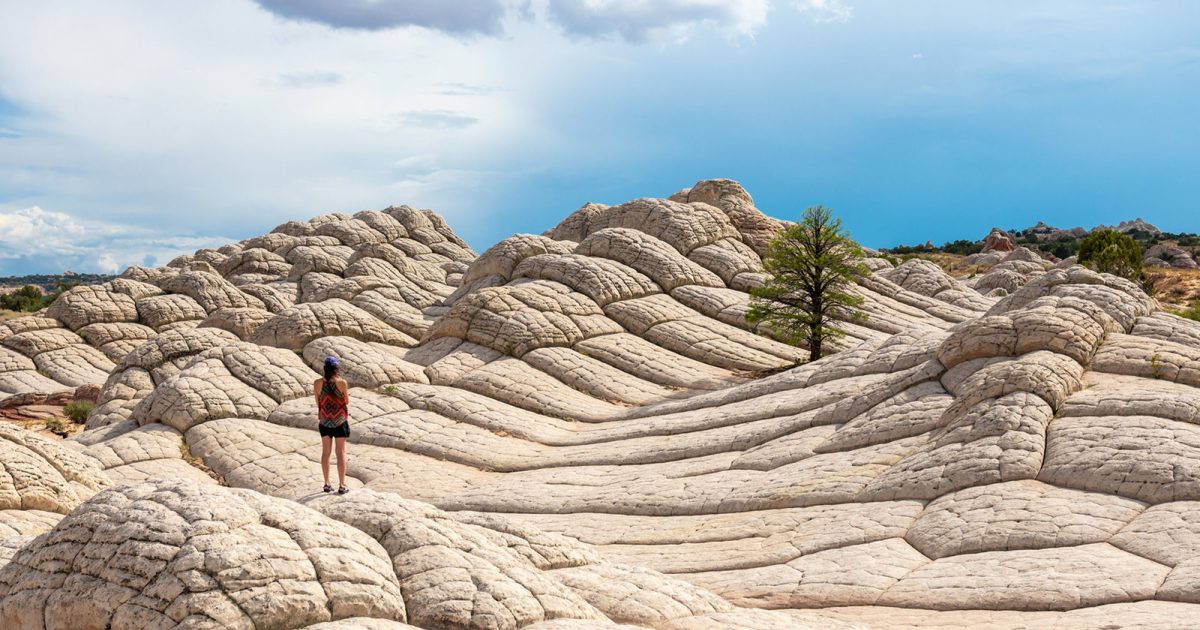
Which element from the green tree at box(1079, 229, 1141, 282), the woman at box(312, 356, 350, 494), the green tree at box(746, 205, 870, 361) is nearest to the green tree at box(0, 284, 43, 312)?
the green tree at box(746, 205, 870, 361)

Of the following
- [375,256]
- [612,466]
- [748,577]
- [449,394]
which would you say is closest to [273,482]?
[449,394]

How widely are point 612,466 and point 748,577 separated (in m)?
10.5

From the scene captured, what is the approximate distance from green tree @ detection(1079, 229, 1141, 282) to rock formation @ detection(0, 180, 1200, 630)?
32785 millimetres

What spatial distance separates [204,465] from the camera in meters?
29.1

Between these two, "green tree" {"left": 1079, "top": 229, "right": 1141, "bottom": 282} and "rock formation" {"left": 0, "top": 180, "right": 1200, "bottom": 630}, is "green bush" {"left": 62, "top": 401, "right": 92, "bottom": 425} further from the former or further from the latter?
"green tree" {"left": 1079, "top": 229, "right": 1141, "bottom": 282}

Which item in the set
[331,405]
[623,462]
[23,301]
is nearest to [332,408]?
[331,405]

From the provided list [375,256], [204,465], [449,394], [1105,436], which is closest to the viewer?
[1105,436]

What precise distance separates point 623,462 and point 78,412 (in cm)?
2458

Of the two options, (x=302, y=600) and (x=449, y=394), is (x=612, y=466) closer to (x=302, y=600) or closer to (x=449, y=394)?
(x=449, y=394)

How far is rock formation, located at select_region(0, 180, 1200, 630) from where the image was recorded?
10148mm

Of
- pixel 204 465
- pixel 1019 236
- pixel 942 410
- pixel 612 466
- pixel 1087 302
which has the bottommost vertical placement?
pixel 204 465

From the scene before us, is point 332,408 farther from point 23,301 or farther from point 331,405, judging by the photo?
point 23,301

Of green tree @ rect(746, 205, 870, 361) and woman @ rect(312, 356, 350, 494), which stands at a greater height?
green tree @ rect(746, 205, 870, 361)

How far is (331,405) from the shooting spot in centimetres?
1842
